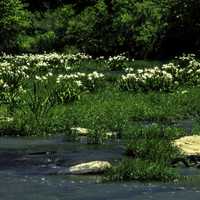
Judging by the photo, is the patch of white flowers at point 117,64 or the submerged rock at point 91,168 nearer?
the submerged rock at point 91,168

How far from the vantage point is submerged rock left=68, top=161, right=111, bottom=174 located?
48.1ft

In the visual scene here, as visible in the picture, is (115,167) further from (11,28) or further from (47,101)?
(11,28)

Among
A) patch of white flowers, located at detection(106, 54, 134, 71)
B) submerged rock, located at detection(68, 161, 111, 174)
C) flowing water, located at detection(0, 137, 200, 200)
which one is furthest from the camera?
patch of white flowers, located at detection(106, 54, 134, 71)

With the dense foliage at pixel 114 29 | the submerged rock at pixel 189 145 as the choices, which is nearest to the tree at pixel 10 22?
the dense foliage at pixel 114 29

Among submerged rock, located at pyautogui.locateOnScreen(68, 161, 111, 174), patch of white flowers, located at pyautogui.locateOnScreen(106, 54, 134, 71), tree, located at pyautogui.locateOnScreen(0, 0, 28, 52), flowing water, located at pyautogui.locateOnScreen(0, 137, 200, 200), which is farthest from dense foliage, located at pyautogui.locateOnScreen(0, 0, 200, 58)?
submerged rock, located at pyautogui.locateOnScreen(68, 161, 111, 174)

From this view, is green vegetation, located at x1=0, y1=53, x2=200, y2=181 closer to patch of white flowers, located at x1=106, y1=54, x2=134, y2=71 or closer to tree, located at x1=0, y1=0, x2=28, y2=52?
patch of white flowers, located at x1=106, y1=54, x2=134, y2=71

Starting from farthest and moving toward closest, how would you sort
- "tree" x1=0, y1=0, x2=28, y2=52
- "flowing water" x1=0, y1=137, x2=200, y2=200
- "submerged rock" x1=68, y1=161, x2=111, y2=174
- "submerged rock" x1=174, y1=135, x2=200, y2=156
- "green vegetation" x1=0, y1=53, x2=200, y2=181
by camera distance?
1. "tree" x1=0, y1=0, x2=28, y2=52
2. "submerged rock" x1=174, y1=135, x2=200, y2=156
3. "green vegetation" x1=0, y1=53, x2=200, y2=181
4. "submerged rock" x1=68, y1=161, x2=111, y2=174
5. "flowing water" x1=0, y1=137, x2=200, y2=200

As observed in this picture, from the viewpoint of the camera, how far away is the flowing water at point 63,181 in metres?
12.6

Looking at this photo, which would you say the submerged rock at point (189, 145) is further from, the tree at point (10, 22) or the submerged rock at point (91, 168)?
the tree at point (10, 22)

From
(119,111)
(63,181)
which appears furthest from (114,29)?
(63,181)

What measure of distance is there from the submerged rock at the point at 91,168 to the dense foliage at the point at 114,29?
1634 inches

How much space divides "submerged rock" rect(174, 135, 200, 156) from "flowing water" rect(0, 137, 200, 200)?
1188mm

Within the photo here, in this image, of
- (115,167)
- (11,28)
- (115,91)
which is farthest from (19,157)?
(11,28)

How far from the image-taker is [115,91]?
98.1 feet
